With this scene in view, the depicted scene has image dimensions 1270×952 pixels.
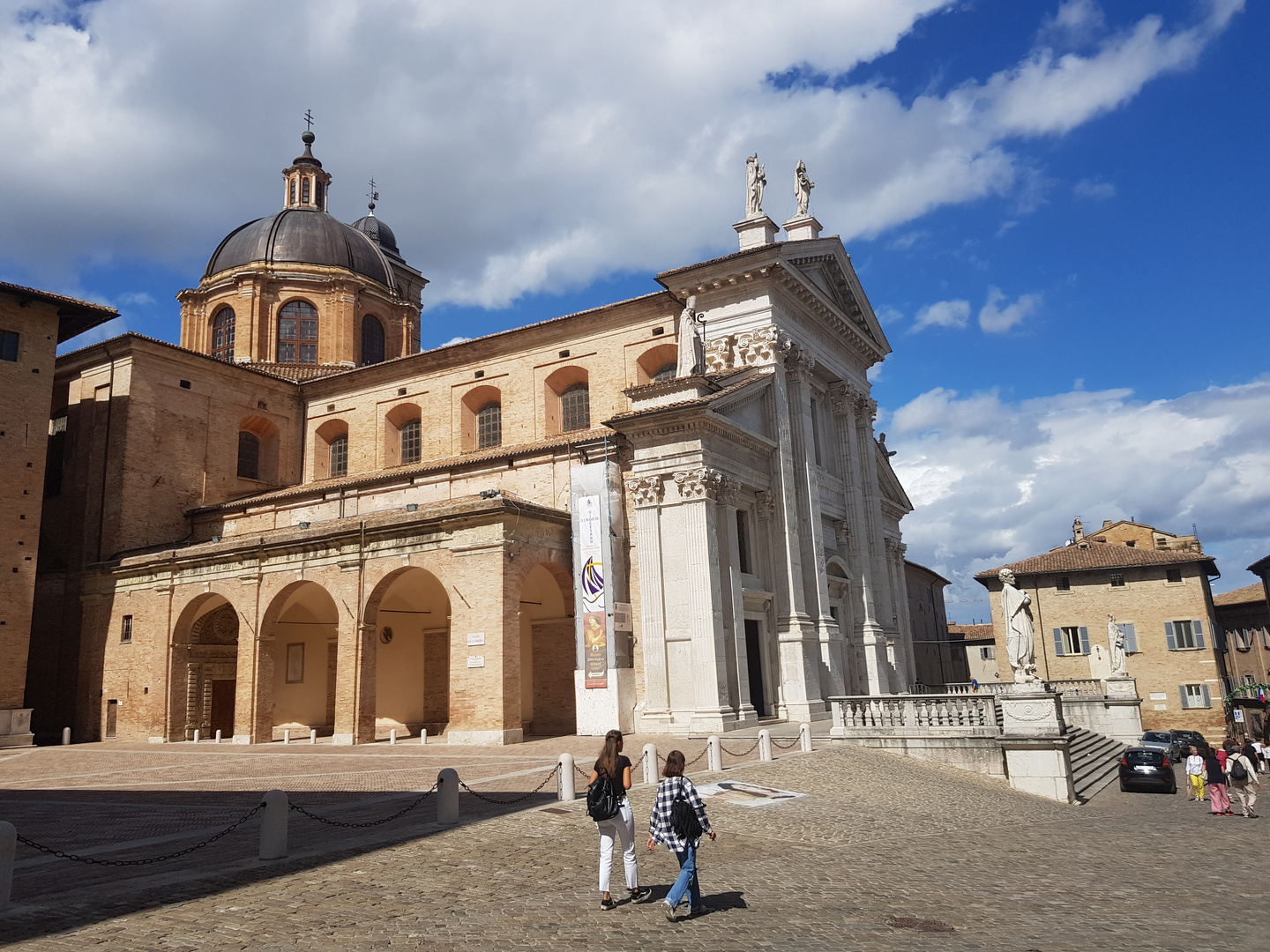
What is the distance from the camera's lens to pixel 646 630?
22.4 meters

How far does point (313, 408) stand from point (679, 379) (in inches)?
729

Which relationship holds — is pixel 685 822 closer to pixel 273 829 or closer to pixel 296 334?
pixel 273 829

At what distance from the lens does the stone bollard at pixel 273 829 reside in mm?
9500

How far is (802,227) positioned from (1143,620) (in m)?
24.0

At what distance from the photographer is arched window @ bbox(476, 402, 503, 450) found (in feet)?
104

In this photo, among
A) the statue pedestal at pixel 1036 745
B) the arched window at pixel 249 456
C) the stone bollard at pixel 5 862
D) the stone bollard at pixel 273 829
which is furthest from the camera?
the arched window at pixel 249 456

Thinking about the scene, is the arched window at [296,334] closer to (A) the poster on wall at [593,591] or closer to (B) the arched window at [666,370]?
(B) the arched window at [666,370]

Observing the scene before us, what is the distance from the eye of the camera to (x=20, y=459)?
28000 mm

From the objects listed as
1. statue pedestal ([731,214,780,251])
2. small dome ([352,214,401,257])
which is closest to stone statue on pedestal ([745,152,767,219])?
statue pedestal ([731,214,780,251])

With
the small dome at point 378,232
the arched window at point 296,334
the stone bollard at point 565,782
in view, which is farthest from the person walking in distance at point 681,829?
the small dome at point 378,232

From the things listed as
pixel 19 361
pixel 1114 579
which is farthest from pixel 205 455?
pixel 1114 579

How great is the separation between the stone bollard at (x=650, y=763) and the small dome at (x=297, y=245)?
31695 mm

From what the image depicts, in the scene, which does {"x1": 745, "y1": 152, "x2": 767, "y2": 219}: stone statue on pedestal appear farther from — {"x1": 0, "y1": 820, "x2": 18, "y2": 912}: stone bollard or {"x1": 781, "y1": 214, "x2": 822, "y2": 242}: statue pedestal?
{"x1": 0, "y1": 820, "x2": 18, "y2": 912}: stone bollard

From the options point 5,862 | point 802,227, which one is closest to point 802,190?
point 802,227
